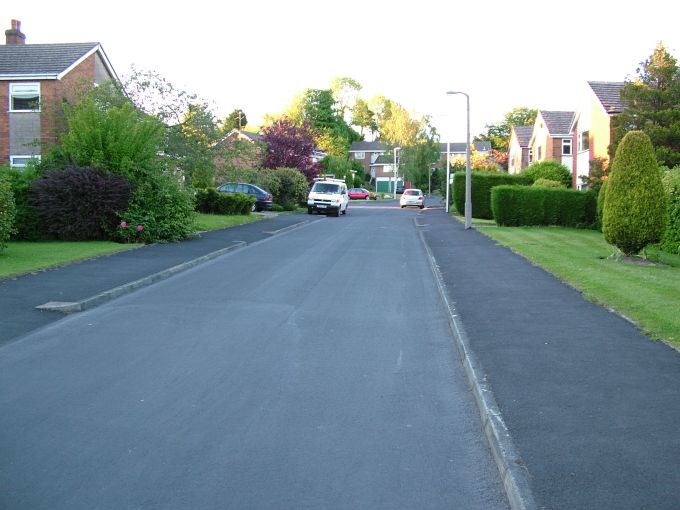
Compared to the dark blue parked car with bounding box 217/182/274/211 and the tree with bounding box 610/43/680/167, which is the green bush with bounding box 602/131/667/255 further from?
the dark blue parked car with bounding box 217/182/274/211

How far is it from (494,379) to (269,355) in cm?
271

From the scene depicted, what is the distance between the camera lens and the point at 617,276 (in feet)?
47.8

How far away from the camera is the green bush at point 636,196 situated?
1738 cm

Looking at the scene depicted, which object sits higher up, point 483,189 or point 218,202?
point 483,189

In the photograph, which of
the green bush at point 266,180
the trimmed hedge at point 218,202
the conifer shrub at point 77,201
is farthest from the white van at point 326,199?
the conifer shrub at point 77,201

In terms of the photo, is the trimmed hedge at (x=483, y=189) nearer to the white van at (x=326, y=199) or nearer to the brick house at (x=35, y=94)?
the white van at (x=326, y=199)

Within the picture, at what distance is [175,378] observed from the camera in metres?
7.41

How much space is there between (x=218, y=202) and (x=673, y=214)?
2214cm

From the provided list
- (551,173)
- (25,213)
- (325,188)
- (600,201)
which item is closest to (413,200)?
(325,188)

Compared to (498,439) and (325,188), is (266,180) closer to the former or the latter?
(325,188)

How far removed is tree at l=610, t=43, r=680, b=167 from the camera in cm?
3008

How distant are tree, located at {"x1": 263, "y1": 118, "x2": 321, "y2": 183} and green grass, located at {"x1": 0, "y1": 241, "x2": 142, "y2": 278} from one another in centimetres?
3279

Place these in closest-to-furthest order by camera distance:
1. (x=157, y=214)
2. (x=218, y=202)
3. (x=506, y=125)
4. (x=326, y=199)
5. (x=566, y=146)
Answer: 1. (x=157, y=214)
2. (x=218, y=202)
3. (x=326, y=199)
4. (x=566, y=146)
5. (x=506, y=125)

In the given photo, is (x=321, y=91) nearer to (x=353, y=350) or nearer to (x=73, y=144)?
(x=73, y=144)
